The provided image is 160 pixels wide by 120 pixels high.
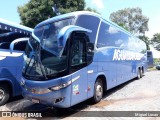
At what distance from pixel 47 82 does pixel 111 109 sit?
260cm

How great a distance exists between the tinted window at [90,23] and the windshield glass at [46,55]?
418mm

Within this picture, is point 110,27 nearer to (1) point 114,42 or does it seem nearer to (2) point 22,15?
(1) point 114,42

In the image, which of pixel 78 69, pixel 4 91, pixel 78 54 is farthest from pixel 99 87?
pixel 4 91

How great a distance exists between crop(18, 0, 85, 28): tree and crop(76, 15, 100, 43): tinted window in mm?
12918

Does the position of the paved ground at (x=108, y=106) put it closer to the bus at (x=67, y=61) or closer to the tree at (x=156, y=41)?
the bus at (x=67, y=61)

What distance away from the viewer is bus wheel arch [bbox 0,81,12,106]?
25.9ft

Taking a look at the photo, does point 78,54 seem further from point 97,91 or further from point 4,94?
point 4,94

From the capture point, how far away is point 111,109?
714 centimetres

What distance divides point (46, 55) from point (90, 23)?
2267 mm

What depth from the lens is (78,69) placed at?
6586mm

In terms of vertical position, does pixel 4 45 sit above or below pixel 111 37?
below

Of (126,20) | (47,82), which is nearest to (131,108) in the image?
(47,82)

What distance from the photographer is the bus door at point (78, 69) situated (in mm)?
6348

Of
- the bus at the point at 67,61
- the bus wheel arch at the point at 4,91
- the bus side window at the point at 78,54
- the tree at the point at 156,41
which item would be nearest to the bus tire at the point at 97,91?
the bus at the point at 67,61
